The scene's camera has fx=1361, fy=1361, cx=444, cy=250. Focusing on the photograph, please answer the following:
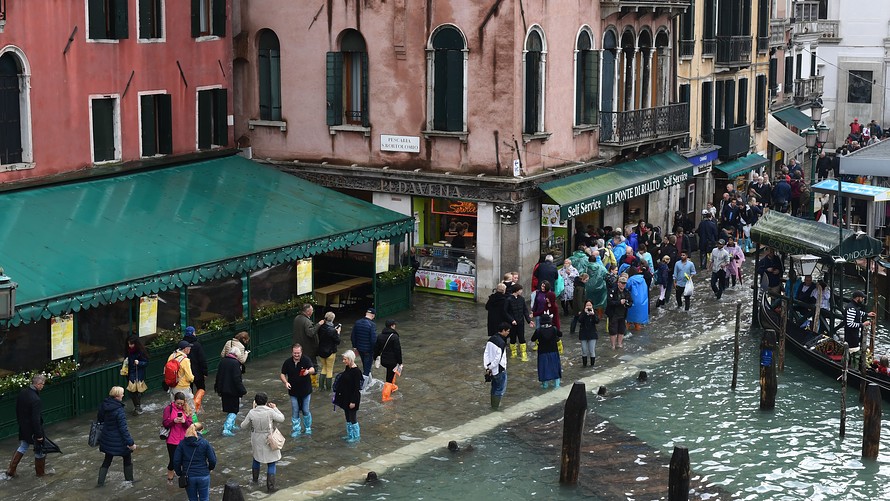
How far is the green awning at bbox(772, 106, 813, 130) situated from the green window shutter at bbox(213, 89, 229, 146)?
27345 millimetres

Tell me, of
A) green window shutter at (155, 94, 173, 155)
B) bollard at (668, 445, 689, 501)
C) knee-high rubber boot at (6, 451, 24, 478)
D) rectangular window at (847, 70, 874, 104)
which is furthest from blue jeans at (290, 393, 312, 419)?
rectangular window at (847, 70, 874, 104)

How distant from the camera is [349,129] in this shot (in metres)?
34.4

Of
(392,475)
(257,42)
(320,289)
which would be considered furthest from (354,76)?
(392,475)

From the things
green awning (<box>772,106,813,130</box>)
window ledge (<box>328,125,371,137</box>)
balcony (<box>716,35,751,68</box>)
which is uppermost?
balcony (<box>716,35,751,68</box>)

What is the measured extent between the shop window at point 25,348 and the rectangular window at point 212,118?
10783 mm

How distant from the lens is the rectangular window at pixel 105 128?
30062mm

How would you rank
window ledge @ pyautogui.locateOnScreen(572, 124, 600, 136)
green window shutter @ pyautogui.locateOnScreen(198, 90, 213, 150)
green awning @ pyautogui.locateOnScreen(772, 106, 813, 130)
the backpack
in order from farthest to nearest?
green awning @ pyautogui.locateOnScreen(772, 106, 813, 130)
window ledge @ pyautogui.locateOnScreen(572, 124, 600, 136)
green window shutter @ pyautogui.locateOnScreen(198, 90, 213, 150)
the backpack

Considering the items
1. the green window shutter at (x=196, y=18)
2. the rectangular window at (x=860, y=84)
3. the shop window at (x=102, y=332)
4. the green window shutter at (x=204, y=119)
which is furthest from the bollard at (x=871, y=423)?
the rectangular window at (x=860, y=84)

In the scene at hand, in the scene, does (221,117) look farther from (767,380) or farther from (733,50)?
(733,50)

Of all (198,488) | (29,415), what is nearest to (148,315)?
(29,415)

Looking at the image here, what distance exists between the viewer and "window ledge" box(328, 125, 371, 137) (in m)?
34.2

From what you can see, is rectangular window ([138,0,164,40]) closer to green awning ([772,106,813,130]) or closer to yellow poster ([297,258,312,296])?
yellow poster ([297,258,312,296])

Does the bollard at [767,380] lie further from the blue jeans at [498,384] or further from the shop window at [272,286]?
the shop window at [272,286]

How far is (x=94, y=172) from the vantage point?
29562 millimetres
